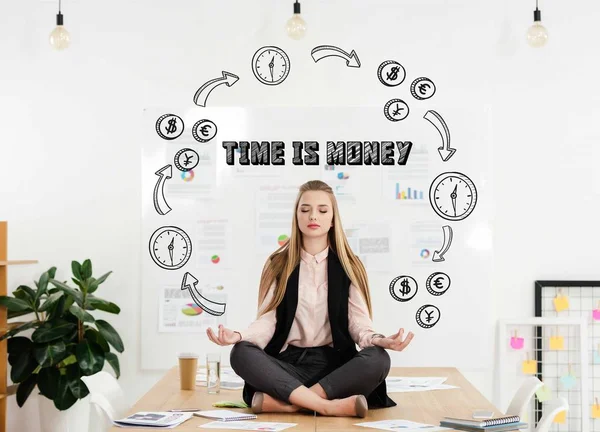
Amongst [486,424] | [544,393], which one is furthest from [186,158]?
[486,424]

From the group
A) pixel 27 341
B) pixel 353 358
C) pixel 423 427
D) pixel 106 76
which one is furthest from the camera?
pixel 106 76

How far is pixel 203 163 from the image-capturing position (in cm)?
433

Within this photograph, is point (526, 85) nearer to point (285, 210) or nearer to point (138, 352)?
point (285, 210)

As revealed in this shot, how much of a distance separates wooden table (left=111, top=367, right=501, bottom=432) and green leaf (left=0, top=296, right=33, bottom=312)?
95 cm

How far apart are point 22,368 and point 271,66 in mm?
2057

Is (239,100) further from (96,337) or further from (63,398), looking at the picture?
(63,398)

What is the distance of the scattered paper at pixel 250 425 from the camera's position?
2531 mm

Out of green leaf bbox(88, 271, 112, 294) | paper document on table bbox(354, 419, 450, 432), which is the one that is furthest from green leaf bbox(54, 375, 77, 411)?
paper document on table bbox(354, 419, 450, 432)

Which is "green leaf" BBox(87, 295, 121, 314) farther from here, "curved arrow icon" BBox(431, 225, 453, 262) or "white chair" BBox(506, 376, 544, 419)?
"white chair" BBox(506, 376, 544, 419)

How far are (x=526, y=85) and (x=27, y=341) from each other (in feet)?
9.87

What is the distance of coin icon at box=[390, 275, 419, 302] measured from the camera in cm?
427

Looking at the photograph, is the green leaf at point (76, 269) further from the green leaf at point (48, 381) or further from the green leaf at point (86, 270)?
the green leaf at point (48, 381)

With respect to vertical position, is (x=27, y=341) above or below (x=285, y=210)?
below

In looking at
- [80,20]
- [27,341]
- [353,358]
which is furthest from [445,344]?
[80,20]
